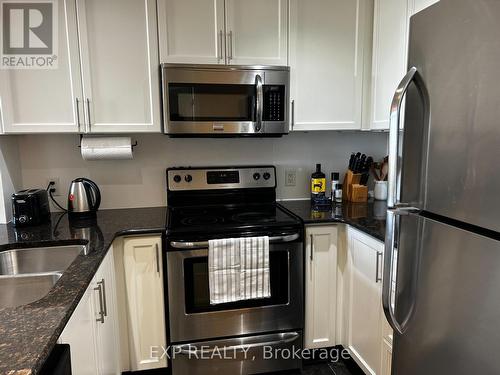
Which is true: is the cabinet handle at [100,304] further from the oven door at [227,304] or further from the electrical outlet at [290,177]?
the electrical outlet at [290,177]

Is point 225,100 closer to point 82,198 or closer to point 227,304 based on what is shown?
point 82,198

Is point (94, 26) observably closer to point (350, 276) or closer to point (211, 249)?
point (211, 249)

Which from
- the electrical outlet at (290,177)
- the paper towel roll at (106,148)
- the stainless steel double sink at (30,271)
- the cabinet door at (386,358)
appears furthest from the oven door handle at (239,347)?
the paper towel roll at (106,148)

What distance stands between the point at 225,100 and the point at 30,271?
1.32 m

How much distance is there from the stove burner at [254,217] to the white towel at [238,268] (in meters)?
0.15

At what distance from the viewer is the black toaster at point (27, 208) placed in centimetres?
188

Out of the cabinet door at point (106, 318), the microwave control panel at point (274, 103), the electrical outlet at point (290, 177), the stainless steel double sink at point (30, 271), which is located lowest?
the cabinet door at point (106, 318)

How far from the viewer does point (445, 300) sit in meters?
1.00

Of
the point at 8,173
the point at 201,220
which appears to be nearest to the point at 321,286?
the point at 201,220

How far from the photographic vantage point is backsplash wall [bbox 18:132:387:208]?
2.22 metres

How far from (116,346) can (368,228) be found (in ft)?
4.63

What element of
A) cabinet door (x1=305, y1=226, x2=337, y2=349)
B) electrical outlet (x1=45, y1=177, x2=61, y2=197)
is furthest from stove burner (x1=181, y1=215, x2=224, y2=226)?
electrical outlet (x1=45, y1=177, x2=61, y2=197)

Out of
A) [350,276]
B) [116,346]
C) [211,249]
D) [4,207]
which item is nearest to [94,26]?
[4,207]

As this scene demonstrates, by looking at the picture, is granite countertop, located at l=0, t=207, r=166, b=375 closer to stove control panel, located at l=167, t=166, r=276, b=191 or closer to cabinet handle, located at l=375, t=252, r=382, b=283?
stove control panel, located at l=167, t=166, r=276, b=191
